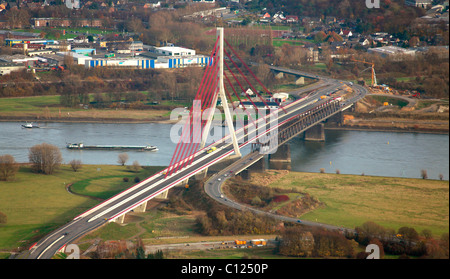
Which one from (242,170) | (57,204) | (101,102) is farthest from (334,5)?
(57,204)

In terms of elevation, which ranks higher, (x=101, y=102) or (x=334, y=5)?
(x=334, y=5)

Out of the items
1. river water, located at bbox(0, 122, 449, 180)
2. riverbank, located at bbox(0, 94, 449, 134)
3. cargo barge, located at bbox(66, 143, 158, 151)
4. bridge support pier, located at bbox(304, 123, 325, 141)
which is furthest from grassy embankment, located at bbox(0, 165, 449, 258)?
riverbank, located at bbox(0, 94, 449, 134)

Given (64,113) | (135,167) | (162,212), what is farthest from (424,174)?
(64,113)

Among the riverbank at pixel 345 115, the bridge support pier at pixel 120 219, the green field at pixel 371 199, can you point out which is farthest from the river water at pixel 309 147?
the bridge support pier at pixel 120 219

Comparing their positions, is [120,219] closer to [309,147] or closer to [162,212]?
[162,212]

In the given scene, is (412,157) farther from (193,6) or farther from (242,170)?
(193,6)

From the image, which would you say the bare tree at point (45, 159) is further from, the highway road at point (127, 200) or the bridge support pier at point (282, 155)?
the bridge support pier at point (282, 155)

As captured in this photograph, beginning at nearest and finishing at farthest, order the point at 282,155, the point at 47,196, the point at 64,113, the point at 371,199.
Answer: the point at 371,199, the point at 47,196, the point at 282,155, the point at 64,113
